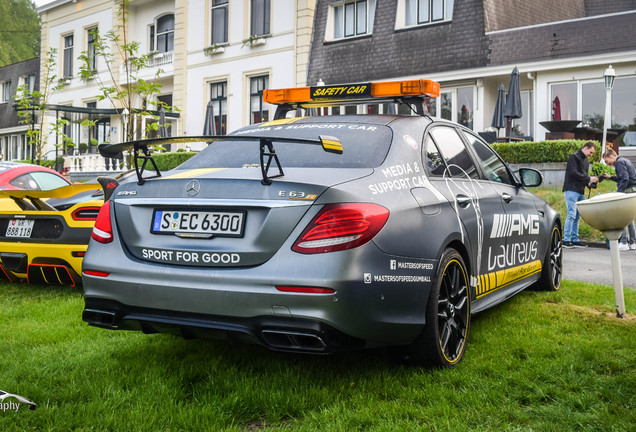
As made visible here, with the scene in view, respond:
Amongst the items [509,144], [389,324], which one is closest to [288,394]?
[389,324]

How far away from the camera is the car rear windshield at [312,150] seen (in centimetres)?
373

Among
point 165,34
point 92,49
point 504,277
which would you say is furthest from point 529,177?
point 165,34

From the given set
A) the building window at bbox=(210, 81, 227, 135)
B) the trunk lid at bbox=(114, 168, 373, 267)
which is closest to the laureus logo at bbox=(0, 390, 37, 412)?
the trunk lid at bbox=(114, 168, 373, 267)

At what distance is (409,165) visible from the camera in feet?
12.5

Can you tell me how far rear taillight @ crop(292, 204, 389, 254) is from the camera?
3088 mm

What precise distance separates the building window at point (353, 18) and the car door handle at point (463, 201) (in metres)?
19.9

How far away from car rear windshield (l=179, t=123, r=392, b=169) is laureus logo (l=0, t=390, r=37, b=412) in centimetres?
158

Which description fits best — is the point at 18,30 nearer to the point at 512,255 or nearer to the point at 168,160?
the point at 168,160

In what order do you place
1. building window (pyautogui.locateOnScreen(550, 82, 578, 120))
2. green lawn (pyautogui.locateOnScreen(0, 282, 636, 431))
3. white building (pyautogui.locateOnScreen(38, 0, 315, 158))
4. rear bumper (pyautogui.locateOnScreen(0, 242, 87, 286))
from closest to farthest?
green lawn (pyautogui.locateOnScreen(0, 282, 636, 431))
rear bumper (pyautogui.locateOnScreen(0, 242, 87, 286))
building window (pyautogui.locateOnScreen(550, 82, 578, 120))
white building (pyautogui.locateOnScreen(38, 0, 315, 158))

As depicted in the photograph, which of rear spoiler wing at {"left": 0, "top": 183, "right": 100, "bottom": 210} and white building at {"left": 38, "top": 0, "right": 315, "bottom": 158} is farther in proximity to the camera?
white building at {"left": 38, "top": 0, "right": 315, "bottom": 158}

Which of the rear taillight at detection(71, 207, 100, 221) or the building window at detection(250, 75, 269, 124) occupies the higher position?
the building window at detection(250, 75, 269, 124)

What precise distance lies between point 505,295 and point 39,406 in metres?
3.29

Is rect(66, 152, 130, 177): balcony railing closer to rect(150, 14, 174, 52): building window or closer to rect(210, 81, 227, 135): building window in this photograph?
rect(210, 81, 227, 135): building window

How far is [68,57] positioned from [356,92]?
3433 cm
